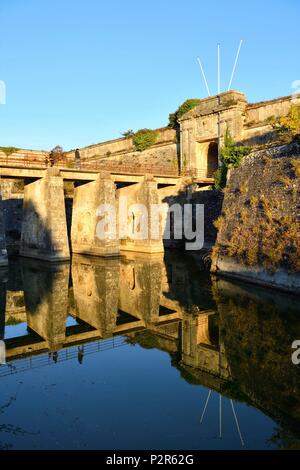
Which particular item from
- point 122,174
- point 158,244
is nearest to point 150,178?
point 122,174

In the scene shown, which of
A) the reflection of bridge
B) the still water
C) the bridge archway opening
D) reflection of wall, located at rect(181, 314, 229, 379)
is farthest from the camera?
the bridge archway opening

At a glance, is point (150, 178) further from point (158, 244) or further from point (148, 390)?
point (148, 390)

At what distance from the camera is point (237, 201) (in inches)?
722

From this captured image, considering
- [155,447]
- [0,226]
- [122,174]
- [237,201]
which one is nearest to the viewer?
[155,447]

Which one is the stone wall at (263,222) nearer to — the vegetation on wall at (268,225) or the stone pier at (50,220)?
the vegetation on wall at (268,225)

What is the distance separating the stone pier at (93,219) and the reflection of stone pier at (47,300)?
3.64m

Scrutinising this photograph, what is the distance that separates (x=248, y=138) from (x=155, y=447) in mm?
25812

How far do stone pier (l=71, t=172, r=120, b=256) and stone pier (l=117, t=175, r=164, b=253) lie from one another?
8.34 ft

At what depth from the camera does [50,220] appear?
23219 mm

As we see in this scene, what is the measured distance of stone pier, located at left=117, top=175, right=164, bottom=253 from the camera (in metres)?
26.6

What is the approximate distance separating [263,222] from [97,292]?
7.38 meters

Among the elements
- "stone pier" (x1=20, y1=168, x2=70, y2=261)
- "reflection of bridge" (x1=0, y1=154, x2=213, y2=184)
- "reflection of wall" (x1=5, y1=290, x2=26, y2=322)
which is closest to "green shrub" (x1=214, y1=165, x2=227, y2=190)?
"reflection of bridge" (x1=0, y1=154, x2=213, y2=184)

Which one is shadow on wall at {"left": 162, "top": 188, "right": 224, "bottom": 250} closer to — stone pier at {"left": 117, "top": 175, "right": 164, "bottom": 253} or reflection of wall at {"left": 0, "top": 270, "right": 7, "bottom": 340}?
stone pier at {"left": 117, "top": 175, "right": 164, "bottom": 253}

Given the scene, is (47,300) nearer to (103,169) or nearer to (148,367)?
(148,367)
